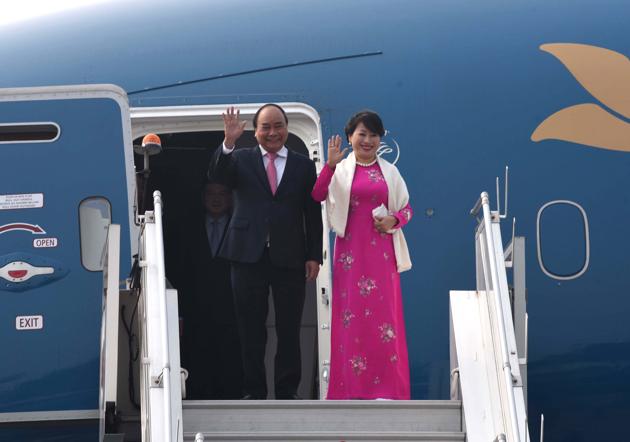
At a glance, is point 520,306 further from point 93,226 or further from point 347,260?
point 93,226

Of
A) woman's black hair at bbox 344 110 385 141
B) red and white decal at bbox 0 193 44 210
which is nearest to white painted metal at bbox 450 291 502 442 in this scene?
woman's black hair at bbox 344 110 385 141

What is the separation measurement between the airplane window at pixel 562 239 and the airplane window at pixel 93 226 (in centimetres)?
291

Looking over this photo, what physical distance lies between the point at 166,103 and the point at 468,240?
2.33 metres

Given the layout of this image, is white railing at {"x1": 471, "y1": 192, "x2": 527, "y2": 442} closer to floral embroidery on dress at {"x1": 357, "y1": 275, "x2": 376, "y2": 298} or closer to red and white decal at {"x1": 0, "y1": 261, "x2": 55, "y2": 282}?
floral embroidery on dress at {"x1": 357, "y1": 275, "x2": 376, "y2": 298}

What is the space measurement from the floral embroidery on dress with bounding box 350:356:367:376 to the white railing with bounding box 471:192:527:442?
2.72 ft

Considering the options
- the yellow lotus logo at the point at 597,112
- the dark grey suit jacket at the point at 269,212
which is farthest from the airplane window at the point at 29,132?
the yellow lotus logo at the point at 597,112

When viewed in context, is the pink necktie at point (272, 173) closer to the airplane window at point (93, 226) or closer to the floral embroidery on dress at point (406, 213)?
the floral embroidery on dress at point (406, 213)

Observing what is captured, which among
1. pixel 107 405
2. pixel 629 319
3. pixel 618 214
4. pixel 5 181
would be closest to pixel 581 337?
pixel 629 319

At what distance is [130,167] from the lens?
796 cm

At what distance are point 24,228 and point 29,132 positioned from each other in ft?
2.04

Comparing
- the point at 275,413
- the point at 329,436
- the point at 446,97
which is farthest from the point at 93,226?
the point at 446,97

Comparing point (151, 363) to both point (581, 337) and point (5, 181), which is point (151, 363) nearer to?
point (5, 181)

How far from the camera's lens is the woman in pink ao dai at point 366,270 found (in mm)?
7273

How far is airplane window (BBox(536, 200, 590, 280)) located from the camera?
8.38m
